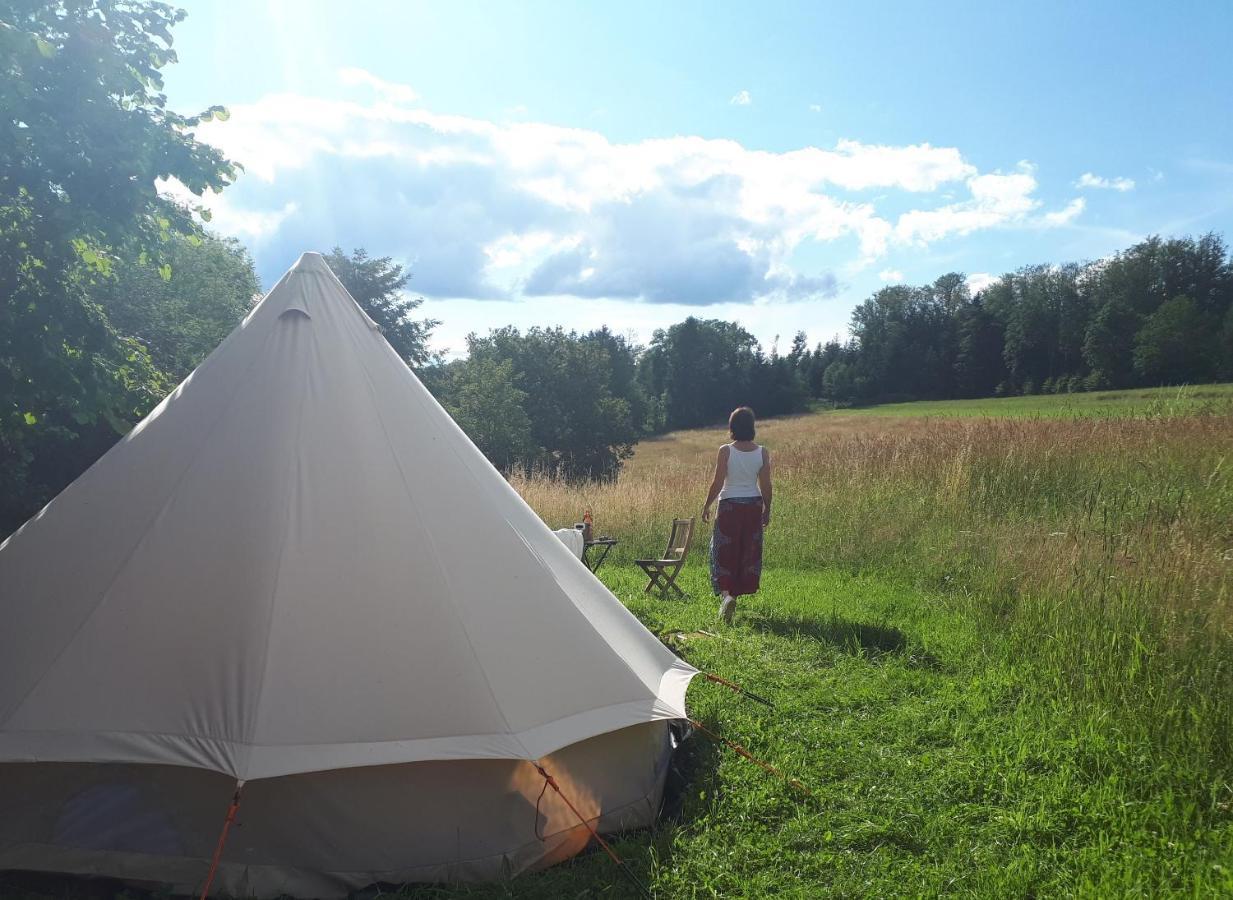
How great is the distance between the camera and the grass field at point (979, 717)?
3.08m

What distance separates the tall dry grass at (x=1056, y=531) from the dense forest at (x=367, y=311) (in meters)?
6.07

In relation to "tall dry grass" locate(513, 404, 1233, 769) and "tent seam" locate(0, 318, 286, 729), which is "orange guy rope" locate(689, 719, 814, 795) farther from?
"tent seam" locate(0, 318, 286, 729)

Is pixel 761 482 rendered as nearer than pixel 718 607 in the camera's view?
Yes

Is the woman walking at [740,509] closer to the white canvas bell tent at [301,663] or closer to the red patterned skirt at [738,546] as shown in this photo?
the red patterned skirt at [738,546]

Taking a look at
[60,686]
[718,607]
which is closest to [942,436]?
[718,607]

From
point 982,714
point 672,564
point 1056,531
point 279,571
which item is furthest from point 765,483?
point 279,571

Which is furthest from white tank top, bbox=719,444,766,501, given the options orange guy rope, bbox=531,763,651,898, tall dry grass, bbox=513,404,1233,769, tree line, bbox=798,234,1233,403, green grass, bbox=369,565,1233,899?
tree line, bbox=798,234,1233,403

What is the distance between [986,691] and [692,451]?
30.7 m

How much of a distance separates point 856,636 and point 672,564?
218cm

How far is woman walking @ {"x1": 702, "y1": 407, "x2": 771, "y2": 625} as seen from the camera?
6.41 meters

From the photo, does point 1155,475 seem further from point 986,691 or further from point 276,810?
point 276,810

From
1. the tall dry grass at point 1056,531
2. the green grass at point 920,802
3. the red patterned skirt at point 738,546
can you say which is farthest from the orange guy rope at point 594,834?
the red patterned skirt at point 738,546

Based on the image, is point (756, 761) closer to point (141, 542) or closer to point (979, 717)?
point (979, 717)

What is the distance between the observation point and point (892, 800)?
3604 mm
